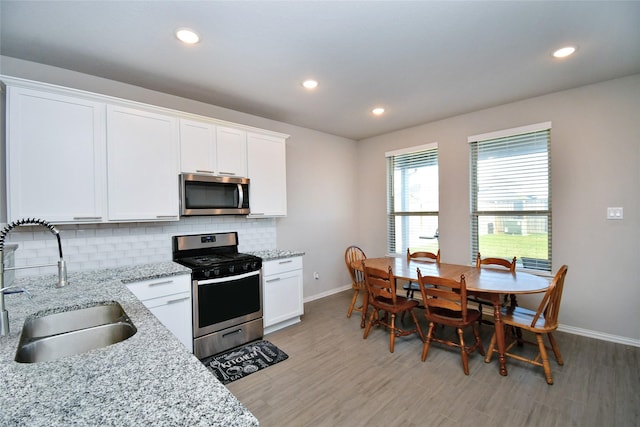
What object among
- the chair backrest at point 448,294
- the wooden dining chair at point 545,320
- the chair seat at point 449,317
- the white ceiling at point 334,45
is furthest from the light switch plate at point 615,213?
the chair backrest at point 448,294

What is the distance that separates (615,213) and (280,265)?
3.54m

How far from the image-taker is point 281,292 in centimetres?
337

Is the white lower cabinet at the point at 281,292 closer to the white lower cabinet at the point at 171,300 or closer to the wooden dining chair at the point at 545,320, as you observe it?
the white lower cabinet at the point at 171,300

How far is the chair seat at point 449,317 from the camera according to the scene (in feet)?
8.20

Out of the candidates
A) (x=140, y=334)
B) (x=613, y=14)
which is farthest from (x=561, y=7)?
(x=140, y=334)

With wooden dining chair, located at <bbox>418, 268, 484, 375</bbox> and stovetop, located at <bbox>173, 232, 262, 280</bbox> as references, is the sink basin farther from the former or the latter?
wooden dining chair, located at <bbox>418, 268, 484, 375</bbox>

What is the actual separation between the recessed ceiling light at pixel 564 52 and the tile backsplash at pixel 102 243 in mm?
3609

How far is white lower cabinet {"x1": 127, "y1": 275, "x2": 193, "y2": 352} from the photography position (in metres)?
2.36

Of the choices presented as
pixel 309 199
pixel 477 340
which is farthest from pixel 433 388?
pixel 309 199

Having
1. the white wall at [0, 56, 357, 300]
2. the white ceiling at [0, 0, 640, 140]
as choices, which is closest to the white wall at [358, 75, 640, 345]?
the white ceiling at [0, 0, 640, 140]

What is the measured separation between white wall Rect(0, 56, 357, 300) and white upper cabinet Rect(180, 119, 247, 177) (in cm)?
46

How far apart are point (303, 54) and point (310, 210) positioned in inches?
97.6

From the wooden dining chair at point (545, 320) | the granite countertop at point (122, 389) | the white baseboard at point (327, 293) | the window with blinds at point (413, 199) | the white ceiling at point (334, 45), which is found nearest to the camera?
the granite countertop at point (122, 389)

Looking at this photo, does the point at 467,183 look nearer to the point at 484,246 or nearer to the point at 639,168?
the point at 484,246
